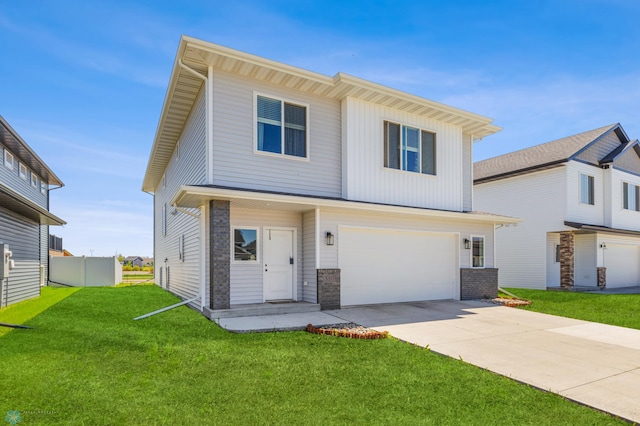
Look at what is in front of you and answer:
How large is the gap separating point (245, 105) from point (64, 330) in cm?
612

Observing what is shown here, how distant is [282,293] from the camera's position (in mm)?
9742

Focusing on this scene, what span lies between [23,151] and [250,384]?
51.4 ft

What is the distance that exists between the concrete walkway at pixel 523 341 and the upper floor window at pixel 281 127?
4243mm

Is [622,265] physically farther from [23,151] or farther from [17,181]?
[17,181]

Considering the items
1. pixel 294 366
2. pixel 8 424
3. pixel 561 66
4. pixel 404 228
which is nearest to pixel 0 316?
pixel 8 424

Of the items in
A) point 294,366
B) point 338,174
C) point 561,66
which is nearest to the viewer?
point 294,366

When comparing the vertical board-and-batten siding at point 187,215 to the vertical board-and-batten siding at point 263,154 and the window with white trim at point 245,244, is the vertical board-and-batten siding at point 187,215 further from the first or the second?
the window with white trim at point 245,244

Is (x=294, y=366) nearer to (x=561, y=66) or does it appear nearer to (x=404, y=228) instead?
(x=404, y=228)

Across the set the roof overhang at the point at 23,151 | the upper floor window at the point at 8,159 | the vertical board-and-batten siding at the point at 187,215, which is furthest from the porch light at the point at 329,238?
the upper floor window at the point at 8,159

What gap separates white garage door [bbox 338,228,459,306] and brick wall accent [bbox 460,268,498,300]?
27 centimetres

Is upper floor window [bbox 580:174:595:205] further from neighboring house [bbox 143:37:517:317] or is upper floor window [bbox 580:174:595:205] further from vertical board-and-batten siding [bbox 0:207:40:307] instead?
vertical board-and-batten siding [bbox 0:207:40:307]

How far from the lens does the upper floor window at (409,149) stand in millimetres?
11359

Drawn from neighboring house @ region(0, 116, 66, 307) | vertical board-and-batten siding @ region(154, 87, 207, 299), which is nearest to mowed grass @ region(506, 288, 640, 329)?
vertical board-and-batten siding @ region(154, 87, 207, 299)

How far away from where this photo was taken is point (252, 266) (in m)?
9.40
